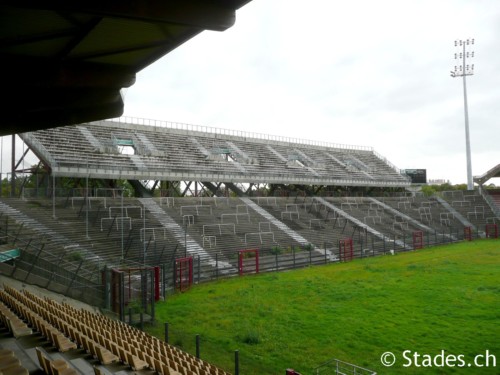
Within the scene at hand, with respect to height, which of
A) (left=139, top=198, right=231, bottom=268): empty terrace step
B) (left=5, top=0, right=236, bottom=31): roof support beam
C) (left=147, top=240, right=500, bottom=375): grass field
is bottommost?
(left=147, top=240, right=500, bottom=375): grass field

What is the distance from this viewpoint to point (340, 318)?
13938 millimetres

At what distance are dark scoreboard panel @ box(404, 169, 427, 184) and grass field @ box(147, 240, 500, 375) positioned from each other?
130 feet

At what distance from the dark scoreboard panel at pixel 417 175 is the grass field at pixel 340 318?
3965 cm

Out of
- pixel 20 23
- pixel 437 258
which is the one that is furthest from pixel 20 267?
pixel 437 258

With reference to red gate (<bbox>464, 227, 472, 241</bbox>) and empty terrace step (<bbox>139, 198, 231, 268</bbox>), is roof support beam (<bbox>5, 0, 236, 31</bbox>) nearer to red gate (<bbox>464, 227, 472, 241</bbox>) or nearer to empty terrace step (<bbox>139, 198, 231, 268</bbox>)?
empty terrace step (<bbox>139, 198, 231, 268</bbox>)

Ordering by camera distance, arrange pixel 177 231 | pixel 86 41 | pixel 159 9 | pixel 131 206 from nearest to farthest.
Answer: pixel 159 9
pixel 86 41
pixel 177 231
pixel 131 206

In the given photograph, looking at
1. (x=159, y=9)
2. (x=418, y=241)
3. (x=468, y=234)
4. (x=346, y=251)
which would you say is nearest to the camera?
(x=159, y=9)

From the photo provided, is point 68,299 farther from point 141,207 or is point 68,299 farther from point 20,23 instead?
point 141,207

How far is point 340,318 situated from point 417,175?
5219cm

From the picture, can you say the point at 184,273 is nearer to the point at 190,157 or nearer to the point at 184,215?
the point at 184,215

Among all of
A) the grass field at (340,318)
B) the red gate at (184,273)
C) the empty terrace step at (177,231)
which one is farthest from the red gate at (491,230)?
the red gate at (184,273)

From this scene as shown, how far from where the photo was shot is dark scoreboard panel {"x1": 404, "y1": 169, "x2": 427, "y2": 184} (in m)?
61.0

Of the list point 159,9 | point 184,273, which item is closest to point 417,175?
point 184,273

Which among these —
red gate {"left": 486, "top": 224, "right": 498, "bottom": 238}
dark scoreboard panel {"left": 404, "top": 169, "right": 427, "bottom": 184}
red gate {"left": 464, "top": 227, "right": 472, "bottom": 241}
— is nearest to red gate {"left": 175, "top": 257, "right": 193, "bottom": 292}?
red gate {"left": 464, "top": 227, "right": 472, "bottom": 241}
